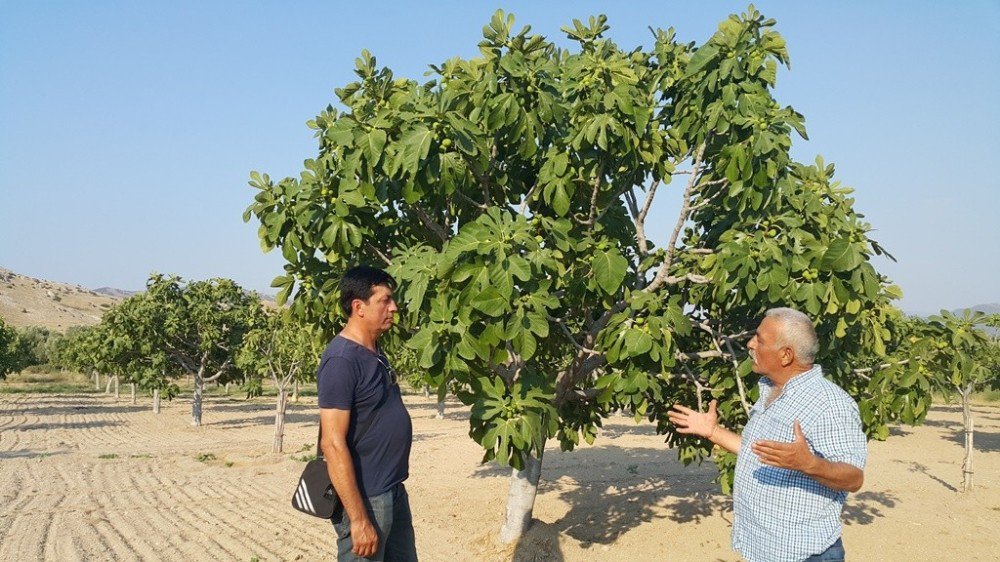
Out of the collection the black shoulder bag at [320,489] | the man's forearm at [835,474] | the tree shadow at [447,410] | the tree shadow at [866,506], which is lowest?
the tree shadow at [447,410]

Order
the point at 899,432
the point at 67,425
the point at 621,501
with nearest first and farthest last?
1. the point at 621,501
2. the point at 899,432
3. the point at 67,425

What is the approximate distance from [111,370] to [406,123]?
26345 mm

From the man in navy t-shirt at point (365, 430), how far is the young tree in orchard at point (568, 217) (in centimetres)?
118

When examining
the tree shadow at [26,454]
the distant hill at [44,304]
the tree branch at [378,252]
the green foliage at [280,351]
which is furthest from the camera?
the distant hill at [44,304]

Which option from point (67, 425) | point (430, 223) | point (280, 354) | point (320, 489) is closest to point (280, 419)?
point (280, 354)

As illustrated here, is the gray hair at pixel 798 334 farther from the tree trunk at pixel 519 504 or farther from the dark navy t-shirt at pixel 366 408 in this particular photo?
the tree trunk at pixel 519 504

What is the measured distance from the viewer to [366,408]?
3.43 metres

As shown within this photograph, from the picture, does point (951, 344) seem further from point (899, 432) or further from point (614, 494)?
point (899, 432)

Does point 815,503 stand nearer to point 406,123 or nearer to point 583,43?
point 406,123

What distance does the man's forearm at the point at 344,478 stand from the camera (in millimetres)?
3242

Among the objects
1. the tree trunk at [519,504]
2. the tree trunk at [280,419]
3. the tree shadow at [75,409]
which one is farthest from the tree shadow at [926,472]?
the tree shadow at [75,409]

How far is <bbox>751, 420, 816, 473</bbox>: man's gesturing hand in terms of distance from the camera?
2.49 m

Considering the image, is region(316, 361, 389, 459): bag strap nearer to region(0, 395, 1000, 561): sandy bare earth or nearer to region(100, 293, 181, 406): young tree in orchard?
region(0, 395, 1000, 561): sandy bare earth

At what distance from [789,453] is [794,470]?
185mm
